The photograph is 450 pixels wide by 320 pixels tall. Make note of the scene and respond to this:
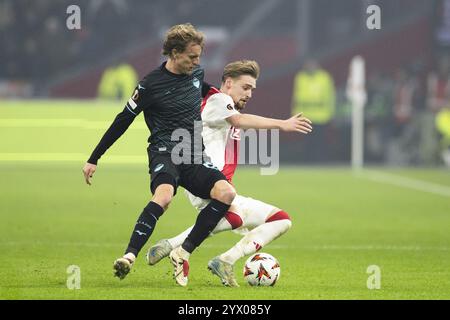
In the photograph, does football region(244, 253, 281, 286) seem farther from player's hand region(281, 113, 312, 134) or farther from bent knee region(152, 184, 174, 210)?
player's hand region(281, 113, 312, 134)

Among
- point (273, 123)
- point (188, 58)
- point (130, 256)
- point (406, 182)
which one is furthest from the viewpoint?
point (406, 182)

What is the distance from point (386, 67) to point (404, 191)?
9.94 meters

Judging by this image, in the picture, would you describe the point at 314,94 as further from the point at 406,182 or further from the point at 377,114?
the point at 406,182

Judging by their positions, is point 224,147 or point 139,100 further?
point 224,147

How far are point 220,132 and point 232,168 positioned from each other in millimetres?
302

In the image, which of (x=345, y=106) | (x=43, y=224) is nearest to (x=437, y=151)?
(x=345, y=106)

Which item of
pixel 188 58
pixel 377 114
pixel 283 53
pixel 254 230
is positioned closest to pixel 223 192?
pixel 254 230

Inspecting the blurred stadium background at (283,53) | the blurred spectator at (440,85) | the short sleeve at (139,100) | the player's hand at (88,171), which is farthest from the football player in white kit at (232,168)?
the blurred spectator at (440,85)

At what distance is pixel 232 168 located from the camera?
948 centimetres

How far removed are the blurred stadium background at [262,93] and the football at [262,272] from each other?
21.9 feet

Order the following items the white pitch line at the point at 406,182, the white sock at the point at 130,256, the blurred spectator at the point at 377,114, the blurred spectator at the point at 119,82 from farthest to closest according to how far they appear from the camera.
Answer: the blurred spectator at the point at 377,114 → the blurred spectator at the point at 119,82 → the white pitch line at the point at 406,182 → the white sock at the point at 130,256

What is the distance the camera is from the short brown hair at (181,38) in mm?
8883

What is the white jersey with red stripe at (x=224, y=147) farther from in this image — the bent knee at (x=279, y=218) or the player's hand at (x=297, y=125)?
the player's hand at (x=297, y=125)

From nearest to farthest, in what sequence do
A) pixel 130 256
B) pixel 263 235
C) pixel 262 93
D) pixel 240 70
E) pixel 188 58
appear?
pixel 130 256 < pixel 188 58 < pixel 263 235 < pixel 240 70 < pixel 262 93
